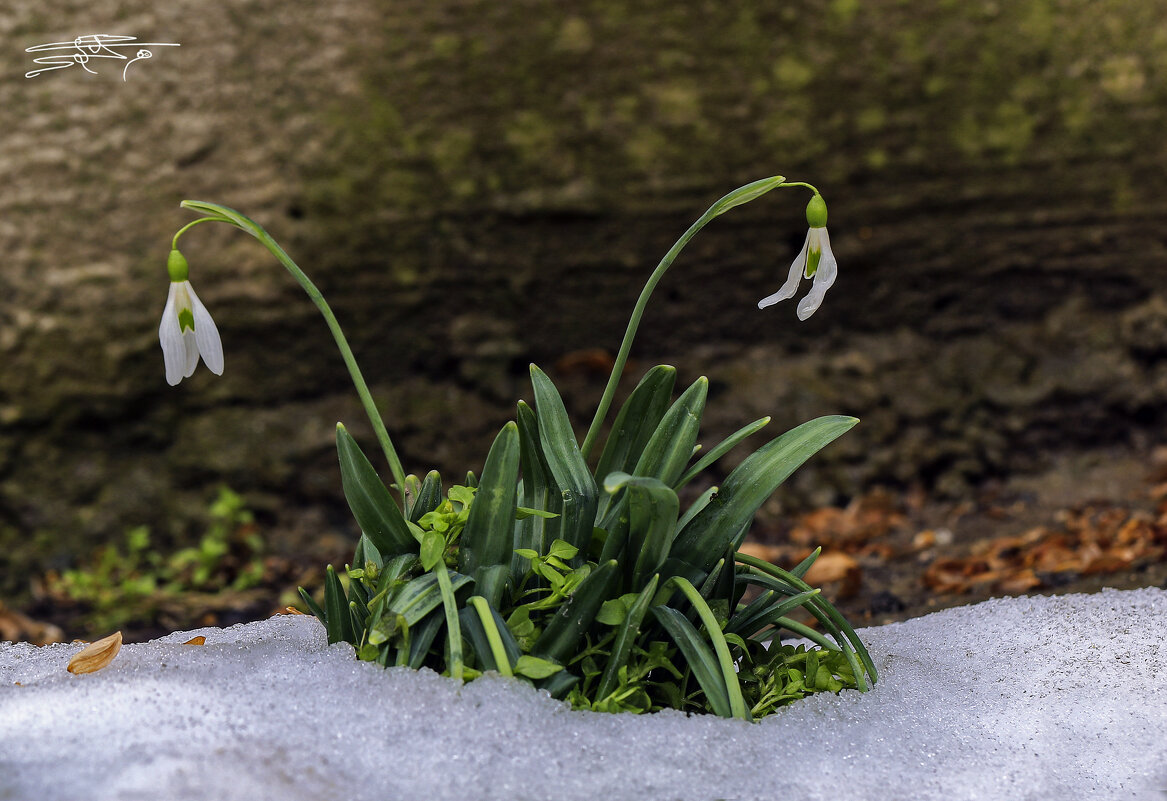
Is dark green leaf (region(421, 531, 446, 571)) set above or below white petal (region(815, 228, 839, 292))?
below

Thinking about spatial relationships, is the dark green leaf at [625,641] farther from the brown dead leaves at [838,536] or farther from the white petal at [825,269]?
the brown dead leaves at [838,536]

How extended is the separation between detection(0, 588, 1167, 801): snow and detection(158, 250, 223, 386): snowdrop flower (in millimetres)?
406

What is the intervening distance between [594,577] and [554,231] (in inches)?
73.3

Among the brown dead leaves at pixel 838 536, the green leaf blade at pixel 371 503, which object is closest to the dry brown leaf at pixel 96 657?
the green leaf blade at pixel 371 503

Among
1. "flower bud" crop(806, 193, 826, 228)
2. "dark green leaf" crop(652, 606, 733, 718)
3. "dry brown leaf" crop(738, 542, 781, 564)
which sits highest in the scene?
"flower bud" crop(806, 193, 826, 228)

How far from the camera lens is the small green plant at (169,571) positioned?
2697 mm

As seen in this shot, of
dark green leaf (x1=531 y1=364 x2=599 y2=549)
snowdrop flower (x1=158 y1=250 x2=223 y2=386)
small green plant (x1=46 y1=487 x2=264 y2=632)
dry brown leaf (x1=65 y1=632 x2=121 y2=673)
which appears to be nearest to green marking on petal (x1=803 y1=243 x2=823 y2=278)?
dark green leaf (x1=531 y1=364 x2=599 y2=549)

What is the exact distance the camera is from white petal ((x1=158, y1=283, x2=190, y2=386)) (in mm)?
1178

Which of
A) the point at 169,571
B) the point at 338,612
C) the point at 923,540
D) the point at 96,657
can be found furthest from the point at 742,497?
the point at 169,571

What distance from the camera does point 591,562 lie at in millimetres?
1322

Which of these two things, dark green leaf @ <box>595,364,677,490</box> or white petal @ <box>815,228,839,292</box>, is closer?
white petal @ <box>815,228,839,292</box>

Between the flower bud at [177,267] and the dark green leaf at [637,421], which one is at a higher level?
the flower bud at [177,267]

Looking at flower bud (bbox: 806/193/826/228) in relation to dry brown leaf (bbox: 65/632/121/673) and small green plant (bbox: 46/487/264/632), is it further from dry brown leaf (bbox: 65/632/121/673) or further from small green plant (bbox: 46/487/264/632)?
small green plant (bbox: 46/487/264/632)
